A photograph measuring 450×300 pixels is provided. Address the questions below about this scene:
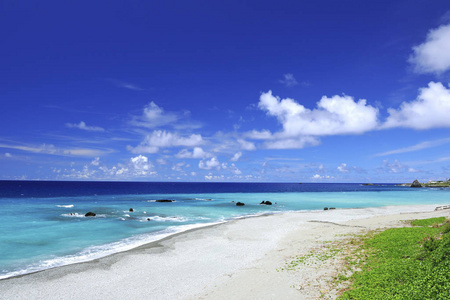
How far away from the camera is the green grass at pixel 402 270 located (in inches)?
424

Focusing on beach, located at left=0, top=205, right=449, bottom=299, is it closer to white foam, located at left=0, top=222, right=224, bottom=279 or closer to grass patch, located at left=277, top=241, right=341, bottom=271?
grass patch, located at left=277, top=241, right=341, bottom=271

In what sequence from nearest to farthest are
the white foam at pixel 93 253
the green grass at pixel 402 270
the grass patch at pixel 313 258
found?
the green grass at pixel 402 270 < the grass patch at pixel 313 258 < the white foam at pixel 93 253

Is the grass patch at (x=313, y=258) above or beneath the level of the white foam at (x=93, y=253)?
above

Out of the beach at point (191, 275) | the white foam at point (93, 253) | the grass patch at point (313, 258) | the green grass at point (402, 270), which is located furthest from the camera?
the white foam at point (93, 253)

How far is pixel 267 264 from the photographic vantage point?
18.8 m

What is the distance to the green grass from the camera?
10773mm

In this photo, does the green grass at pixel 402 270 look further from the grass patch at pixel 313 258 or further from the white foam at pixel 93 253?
the white foam at pixel 93 253

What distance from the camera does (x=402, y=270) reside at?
13297mm

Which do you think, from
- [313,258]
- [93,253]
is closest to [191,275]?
[313,258]

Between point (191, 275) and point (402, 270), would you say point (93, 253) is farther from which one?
point (402, 270)

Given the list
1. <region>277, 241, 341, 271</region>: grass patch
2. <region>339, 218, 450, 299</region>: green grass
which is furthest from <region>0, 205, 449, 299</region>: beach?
<region>339, 218, 450, 299</region>: green grass

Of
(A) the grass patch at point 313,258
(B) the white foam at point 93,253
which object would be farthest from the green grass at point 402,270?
(B) the white foam at point 93,253

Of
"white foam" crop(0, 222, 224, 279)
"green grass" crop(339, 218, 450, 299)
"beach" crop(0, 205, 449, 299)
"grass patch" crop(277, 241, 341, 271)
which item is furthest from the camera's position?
"white foam" crop(0, 222, 224, 279)

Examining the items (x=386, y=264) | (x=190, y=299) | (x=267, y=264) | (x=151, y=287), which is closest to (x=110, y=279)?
(x=151, y=287)
